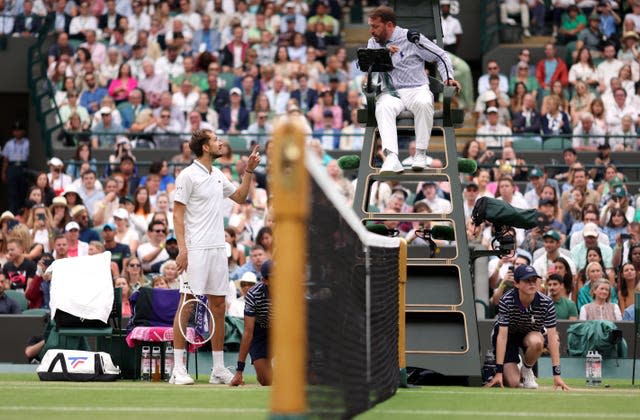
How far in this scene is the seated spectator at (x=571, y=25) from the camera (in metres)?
27.4

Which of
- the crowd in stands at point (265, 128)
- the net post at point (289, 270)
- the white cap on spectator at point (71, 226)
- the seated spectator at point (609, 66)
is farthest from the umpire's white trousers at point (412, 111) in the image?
the seated spectator at point (609, 66)

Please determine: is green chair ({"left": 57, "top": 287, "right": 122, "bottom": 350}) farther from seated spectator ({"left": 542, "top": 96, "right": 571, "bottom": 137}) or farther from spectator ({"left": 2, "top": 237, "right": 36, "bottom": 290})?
seated spectator ({"left": 542, "top": 96, "right": 571, "bottom": 137})

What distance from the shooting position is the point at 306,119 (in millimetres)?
23516

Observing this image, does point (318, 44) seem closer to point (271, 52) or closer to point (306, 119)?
point (271, 52)

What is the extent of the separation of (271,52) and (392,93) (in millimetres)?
13705

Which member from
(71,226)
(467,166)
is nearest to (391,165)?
(467,166)

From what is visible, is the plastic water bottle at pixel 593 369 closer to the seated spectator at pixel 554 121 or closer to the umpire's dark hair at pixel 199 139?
the umpire's dark hair at pixel 199 139

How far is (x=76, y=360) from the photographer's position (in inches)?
508

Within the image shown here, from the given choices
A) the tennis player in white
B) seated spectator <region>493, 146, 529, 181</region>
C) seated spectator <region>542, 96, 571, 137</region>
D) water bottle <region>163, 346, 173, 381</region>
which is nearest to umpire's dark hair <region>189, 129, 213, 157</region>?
the tennis player in white

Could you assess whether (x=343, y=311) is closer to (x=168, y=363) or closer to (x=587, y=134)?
(x=168, y=363)

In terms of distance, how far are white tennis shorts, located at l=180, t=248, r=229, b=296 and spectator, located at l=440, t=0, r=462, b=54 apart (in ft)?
53.5

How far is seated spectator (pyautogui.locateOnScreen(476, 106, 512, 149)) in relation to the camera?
23.3 meters

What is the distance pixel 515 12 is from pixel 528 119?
5.32 m

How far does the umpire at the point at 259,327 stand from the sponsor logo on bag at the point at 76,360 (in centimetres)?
162
